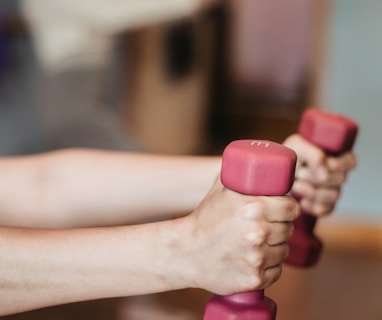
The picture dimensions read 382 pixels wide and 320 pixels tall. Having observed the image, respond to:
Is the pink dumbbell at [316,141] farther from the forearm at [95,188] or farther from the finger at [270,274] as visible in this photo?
the finger at [270,274]

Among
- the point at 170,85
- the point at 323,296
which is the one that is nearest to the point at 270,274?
the point at 323,296

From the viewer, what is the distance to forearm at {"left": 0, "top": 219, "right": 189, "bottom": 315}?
2.33 ft

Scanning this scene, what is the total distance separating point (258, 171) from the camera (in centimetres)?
68

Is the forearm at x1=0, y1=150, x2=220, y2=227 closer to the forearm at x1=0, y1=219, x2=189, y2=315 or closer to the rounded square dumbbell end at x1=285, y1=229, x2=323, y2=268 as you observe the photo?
the rounded square dumbbell end at x1=285, y1=229, x2=323, y2=268

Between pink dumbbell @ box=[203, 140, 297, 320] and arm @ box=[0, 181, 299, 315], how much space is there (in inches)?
0.5

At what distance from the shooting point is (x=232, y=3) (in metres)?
3.85

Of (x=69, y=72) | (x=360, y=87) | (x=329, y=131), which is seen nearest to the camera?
(x=329, y=131)

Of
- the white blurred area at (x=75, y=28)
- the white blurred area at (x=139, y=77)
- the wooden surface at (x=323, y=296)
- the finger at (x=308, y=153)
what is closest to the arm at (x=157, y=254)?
the finger at (x=308, y=153)

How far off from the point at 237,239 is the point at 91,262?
15cm

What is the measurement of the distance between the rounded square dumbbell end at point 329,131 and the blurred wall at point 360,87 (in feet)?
4.19

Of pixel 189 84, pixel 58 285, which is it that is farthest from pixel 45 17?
pixel 58 285

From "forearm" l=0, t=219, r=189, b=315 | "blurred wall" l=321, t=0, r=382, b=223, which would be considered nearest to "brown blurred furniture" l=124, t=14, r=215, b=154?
"blurred wall" l=321, t=0, r=382, b=223

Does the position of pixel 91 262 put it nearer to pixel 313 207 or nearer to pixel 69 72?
pixel 313 207

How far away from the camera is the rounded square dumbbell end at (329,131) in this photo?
0.96 metres
